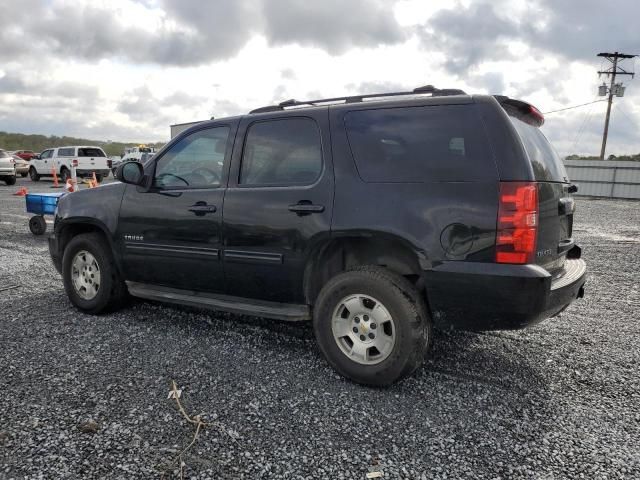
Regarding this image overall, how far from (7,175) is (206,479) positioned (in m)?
26.6

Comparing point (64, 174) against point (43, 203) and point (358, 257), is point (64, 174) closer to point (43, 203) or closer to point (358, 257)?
point (43, 203)

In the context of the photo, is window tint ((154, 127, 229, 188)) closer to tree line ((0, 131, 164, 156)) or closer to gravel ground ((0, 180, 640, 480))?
gravel ground ((0, 180, 640, 480))

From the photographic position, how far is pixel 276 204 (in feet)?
11.8

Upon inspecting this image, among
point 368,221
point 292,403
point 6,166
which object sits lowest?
point 292,403

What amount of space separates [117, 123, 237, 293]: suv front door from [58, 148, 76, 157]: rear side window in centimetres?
2522

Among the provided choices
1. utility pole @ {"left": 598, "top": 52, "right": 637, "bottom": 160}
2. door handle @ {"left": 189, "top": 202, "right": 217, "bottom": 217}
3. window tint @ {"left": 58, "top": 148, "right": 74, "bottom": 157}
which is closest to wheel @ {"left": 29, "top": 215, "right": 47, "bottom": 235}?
door handle @ {"left": 189, "top": 202, "right": 217, "bottom": 217}

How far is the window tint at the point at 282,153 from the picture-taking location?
3.57m

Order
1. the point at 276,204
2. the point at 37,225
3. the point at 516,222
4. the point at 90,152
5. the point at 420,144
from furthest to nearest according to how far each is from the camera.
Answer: the point at 90,152, the point at 37,225, the point at 276,204, the point at 420,144, the point at 516,222

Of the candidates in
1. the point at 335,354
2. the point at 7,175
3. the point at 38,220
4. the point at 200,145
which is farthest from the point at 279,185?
the point at 7,175

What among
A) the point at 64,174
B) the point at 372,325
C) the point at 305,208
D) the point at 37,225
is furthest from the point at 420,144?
the point at 64,174

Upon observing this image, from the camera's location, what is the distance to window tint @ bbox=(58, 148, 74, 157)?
26.4m

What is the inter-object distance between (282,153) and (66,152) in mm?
26929

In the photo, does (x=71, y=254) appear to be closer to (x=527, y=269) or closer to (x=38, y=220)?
(x=527, y=269)

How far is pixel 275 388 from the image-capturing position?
10.6 feet
